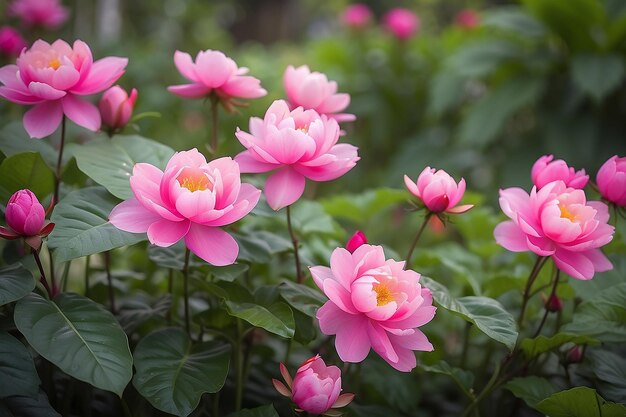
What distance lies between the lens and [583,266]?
803 mm

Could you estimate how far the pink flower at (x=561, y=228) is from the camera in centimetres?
77

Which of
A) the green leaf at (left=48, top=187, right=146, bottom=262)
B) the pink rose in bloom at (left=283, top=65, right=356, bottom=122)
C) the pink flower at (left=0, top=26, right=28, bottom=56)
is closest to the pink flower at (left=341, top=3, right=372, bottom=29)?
the pink flower at (left=0, top=26, right=28, bottom=56)

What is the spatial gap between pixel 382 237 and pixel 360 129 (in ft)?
2.54

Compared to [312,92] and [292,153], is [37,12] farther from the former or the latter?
[292,153]

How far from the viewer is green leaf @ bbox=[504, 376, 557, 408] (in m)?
0.87

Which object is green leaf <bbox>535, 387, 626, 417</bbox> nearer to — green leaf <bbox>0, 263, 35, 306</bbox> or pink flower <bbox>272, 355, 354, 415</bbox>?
pink flower <bbox>272, 355, 354, 415</bbox>

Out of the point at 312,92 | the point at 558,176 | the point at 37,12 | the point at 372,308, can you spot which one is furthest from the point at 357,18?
the point at 372,308

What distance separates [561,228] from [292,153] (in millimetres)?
359

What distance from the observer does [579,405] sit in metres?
0.79

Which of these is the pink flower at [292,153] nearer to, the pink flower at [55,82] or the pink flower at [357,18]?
the pink flower at [55,82]

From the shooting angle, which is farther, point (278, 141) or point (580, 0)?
point (580, 0)

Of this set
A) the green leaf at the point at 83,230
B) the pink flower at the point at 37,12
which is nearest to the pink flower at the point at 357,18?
the pink flower at the point at 37,12

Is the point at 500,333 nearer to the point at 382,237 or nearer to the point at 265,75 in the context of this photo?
the point at 382,237

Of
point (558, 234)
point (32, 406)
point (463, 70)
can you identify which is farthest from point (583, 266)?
point (463, 70)
